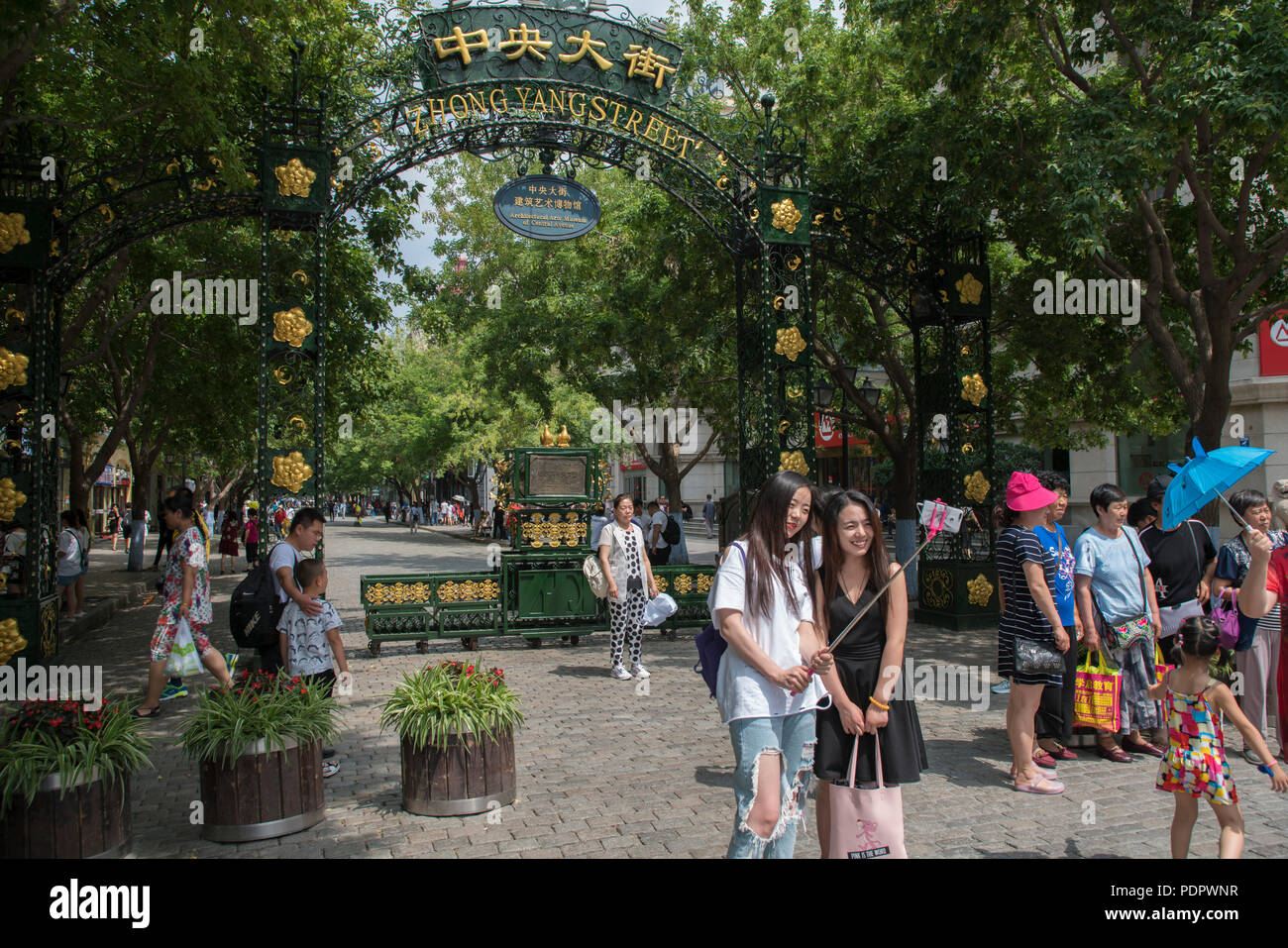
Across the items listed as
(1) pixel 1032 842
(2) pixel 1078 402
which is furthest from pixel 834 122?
(1) pixel 1032 842

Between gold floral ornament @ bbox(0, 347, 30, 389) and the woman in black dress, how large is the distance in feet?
31.9

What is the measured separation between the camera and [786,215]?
11.8 meters

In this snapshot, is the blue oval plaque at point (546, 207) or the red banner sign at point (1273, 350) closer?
the blue oval plaque at point (546, 207)

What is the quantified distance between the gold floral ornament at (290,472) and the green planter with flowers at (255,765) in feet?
16.1

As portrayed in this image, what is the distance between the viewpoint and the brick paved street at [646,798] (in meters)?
4.82

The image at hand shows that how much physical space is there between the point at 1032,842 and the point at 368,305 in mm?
14452

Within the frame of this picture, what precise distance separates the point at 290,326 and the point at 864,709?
8.05m

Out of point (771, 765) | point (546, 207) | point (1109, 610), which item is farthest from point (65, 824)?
point (546, 207)

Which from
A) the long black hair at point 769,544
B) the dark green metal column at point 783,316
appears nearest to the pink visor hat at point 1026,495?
the long black hair at point 769,544

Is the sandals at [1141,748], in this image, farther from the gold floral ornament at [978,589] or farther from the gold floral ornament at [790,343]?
the gold floral ornament at [790,343]

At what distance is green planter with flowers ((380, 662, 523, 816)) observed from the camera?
5180 mm

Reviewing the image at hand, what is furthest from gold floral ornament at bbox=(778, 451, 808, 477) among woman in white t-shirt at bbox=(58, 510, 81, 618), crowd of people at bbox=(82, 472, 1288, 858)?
woman in white t-shirt at bbox=(58, 510, 81, 618)

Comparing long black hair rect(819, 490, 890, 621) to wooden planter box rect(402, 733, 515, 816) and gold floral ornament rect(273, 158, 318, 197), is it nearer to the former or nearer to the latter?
wooden planter box rect(402, 733, 515, 816)

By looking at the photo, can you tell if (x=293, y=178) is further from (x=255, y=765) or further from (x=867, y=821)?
(x=867, y=821)
